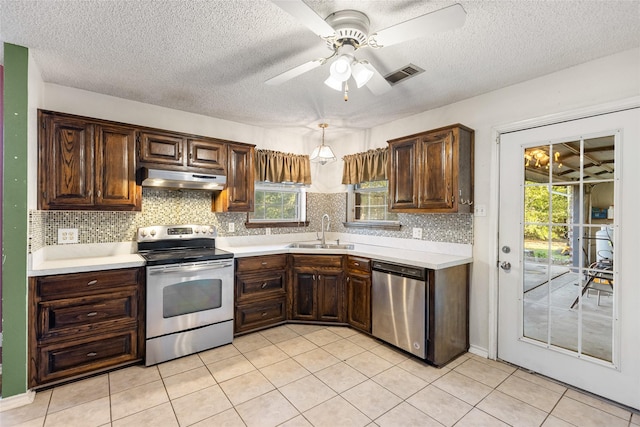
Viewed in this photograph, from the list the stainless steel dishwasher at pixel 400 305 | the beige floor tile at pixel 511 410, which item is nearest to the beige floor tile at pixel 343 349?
the stainless steel dishwasher at pixel 400 305

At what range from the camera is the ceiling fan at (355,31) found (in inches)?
54.1

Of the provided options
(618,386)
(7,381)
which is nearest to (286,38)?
(7,381)

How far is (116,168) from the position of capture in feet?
9.18

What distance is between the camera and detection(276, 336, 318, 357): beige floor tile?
2924 mm

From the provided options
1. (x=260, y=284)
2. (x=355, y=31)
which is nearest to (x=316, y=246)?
(x=260, y=284)

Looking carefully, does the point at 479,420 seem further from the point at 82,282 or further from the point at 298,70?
the point at 82,282

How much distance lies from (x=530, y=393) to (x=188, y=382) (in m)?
2.58

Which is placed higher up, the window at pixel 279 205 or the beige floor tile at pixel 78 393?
the window at pixel 279 205

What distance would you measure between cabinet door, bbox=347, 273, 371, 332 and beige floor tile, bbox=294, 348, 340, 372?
1.90ft

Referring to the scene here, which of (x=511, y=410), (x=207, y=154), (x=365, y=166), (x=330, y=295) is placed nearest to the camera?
(x=511, y=410)

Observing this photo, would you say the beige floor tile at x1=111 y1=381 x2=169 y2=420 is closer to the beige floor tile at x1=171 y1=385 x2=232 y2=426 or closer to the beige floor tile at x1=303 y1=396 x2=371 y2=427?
the beige floor tile at x1=171 y1=385 x2=232 y2=426

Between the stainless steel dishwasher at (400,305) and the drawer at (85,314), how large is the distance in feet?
7.26

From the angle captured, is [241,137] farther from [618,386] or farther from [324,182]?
[618,386]

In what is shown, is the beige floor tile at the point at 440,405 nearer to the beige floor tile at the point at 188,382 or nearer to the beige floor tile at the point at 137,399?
the beige floor tile at the point at 188,382
